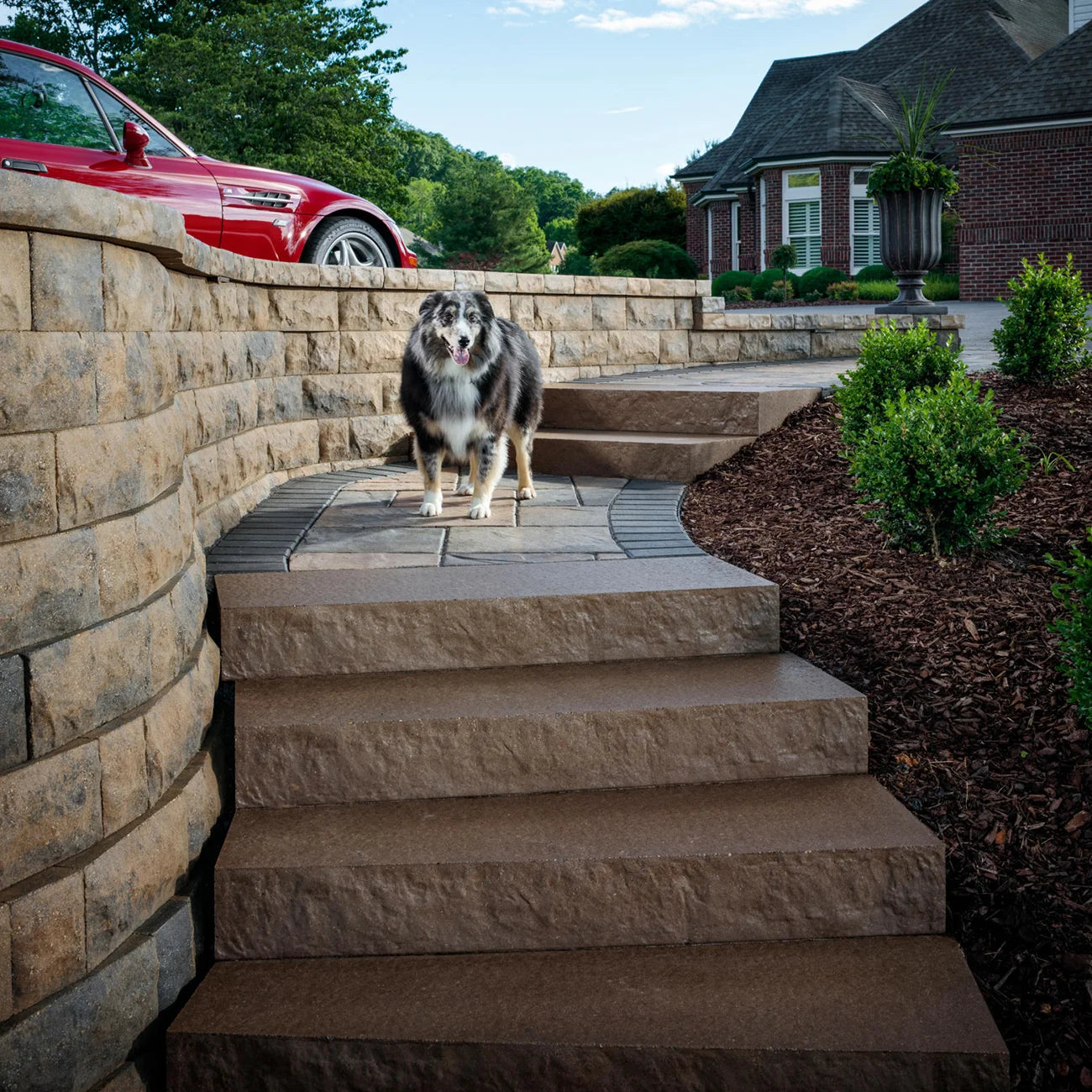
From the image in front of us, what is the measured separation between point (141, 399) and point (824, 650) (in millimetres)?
2720

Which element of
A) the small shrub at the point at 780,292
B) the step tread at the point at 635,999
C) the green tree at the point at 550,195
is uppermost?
the green tree at the point at 550,195

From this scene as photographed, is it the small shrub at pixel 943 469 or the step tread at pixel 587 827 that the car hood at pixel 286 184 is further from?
the step tread at pixel 587 827

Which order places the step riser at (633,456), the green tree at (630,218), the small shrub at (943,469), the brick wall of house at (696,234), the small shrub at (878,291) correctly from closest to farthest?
the small shrub at (943,469), the step riser at (633,456), the small shrub at (878,291), the brick wall of house at (696,234), the green tree at (630,218)

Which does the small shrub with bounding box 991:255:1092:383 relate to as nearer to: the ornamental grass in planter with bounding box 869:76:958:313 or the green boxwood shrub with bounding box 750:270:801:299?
the ornamental grass in planter with bounding box 869:76:958:313

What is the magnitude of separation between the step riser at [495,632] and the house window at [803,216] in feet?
93.4

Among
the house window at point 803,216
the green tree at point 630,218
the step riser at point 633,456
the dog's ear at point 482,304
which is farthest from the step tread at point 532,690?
the green tree at point 630,218

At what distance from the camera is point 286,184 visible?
8070mm

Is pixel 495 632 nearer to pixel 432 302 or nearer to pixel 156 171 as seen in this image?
pixel 432 302

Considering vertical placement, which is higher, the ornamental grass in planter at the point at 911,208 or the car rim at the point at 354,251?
the ornamental grass in planter at the point at 911,208

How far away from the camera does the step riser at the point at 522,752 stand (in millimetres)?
3615

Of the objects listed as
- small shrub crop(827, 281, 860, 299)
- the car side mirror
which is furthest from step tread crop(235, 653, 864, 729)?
small shrub crop(827, 281, 860, 299)

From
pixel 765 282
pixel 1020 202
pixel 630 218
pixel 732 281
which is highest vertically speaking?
pixel 630 218

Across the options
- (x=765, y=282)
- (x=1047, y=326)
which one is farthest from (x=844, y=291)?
(x=1047, y=326)

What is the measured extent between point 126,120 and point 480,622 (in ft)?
17.8
